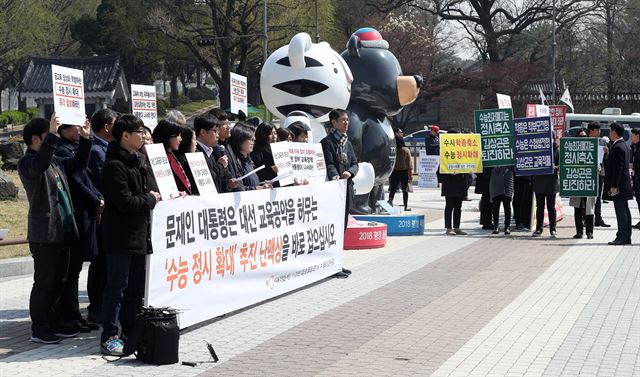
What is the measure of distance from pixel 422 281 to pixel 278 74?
18.4 feet

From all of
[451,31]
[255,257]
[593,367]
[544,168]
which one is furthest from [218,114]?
[451,31]

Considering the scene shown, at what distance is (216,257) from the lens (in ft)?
30.9

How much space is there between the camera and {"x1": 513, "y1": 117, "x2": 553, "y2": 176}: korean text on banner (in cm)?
1792

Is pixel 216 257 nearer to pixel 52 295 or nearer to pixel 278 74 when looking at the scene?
pixel 52 295

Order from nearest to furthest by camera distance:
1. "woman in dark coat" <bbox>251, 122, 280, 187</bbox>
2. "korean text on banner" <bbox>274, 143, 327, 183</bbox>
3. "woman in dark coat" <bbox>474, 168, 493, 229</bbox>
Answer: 1. "korean text on banner" <bbox>274, 143, 327, 183</bbox>
2. "woman in dark coat" <bbox>251, 122, 280, 187</bbox>
3. "woman in dark coat" <bbox>474, 168, 493, 229</bbox>

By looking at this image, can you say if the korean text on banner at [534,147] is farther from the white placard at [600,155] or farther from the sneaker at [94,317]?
the sneaker at [94,317]

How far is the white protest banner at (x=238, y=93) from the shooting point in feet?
49.9

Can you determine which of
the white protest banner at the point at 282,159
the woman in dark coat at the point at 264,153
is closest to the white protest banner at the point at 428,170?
the woman in dark coat at the point at 264,153

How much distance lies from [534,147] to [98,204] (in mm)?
10455

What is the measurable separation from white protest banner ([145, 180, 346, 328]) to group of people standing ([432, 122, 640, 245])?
5428 mm

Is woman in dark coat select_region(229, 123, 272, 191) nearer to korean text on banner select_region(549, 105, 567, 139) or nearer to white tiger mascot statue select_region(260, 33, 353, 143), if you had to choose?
white tiger mascot statue select_region(260, 33, 353, 143)

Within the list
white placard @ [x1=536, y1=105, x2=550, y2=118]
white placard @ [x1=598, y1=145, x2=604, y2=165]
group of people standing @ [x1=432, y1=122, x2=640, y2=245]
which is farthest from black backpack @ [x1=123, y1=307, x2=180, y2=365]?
white placard @ [x1=536, y1=105, x2=550, y2=118]

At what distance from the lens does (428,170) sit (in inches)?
1222

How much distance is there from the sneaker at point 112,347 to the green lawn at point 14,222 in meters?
6.26
